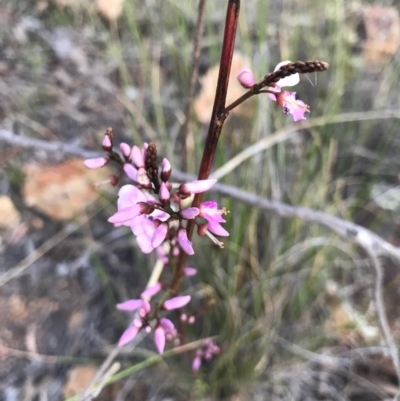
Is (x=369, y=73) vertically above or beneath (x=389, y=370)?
above

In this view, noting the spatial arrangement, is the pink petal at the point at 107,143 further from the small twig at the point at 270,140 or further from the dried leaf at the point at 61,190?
the dried leaf at the point at 61,190

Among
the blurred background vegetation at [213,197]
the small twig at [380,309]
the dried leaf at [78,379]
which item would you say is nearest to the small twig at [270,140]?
the blurred background vegetation at [213,197]

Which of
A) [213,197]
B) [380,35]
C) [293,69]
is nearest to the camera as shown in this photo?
[293,69]

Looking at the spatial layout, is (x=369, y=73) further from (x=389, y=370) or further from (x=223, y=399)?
(x=223, y=399)

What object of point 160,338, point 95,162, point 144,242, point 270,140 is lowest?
point 160,338


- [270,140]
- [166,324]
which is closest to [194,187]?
[166,324]

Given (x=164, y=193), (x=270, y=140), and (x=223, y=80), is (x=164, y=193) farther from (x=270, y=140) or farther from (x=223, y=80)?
(x=270, y=140)

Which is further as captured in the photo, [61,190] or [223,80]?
[61,190]

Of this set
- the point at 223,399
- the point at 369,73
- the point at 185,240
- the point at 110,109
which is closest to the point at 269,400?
the point at 223,399
